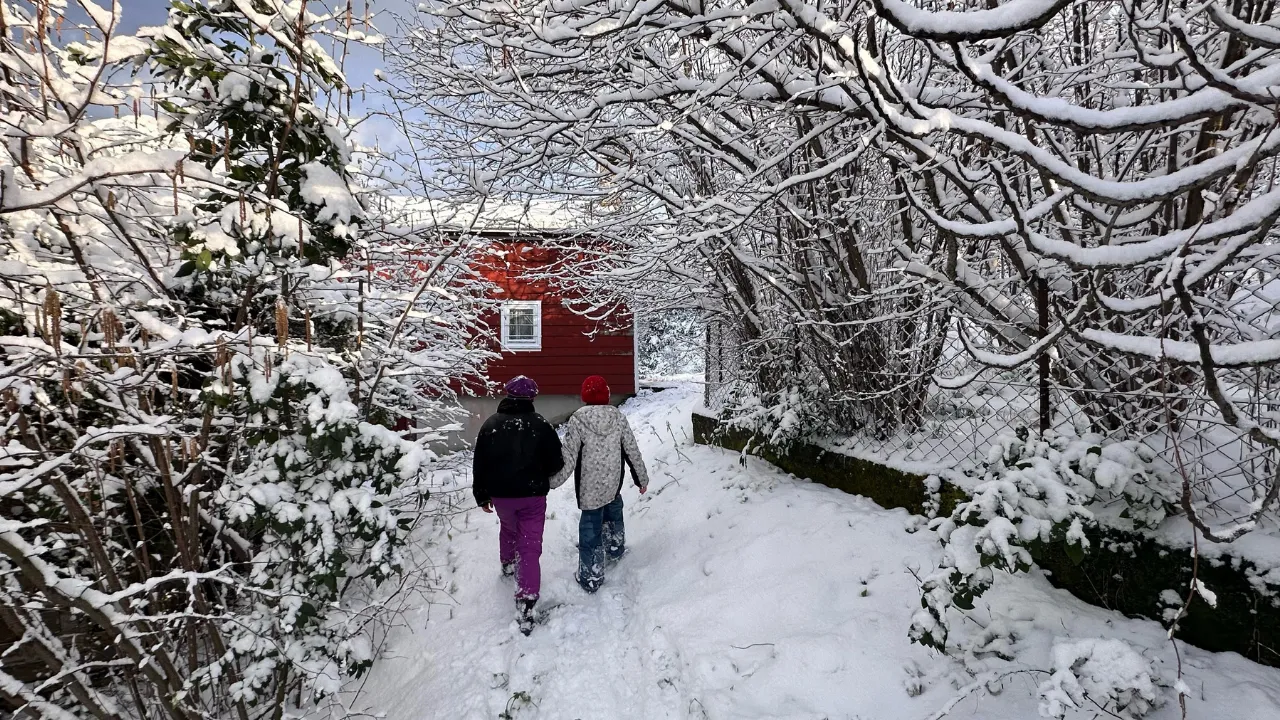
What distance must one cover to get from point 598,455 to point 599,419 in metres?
0.31

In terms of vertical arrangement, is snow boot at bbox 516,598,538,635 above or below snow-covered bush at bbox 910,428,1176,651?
below

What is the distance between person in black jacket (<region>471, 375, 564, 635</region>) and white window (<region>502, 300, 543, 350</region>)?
33.0ft

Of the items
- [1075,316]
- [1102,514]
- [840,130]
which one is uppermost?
[840,130]

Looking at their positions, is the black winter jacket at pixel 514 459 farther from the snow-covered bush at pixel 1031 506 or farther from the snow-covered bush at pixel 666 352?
the snow-covered bush at pixel 666 352

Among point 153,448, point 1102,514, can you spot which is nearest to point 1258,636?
point 1102,514

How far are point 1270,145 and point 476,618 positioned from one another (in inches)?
187

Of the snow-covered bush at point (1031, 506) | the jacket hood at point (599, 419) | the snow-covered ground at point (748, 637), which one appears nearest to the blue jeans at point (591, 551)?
the snow-covered ground at point (748, 637)

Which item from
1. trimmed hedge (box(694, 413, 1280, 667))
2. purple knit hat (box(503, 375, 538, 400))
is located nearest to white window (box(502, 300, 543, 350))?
purple knit hat (box(503, 375, 538, 400))

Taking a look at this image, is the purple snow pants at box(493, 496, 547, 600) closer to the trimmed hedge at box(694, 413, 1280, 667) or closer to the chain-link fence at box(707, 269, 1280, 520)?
the chain-link fence at box(707, 269, 1280, 520)

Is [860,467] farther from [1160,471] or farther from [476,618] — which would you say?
[476,618]

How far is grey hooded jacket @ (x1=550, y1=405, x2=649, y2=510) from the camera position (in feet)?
15.2

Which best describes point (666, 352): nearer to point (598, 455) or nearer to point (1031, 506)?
point (598, 455)

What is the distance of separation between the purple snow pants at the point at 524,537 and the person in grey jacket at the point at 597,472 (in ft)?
1.14

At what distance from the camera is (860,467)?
4.61m
